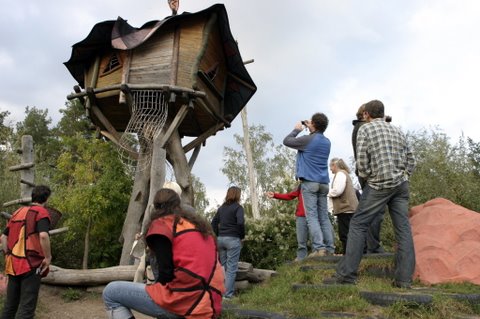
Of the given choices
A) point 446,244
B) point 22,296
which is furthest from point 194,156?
point 446,244

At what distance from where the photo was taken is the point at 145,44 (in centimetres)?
871

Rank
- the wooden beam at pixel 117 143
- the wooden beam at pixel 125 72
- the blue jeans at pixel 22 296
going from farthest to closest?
1. the wooden beam at pixel 117 143
2. the wooden beam at pixel 125 72
3. the blue jeans at pixel 22 296

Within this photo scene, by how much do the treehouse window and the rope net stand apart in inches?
39.8

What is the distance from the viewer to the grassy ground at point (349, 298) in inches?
155

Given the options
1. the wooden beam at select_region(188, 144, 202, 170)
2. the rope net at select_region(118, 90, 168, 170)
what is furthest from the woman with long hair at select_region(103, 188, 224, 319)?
the wooden beam at select_region(188, 144, 202, 170)

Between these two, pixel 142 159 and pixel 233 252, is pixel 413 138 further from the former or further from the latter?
pixel 233 252

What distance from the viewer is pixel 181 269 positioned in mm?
2668

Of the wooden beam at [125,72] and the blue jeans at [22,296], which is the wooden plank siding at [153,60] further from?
the blue jeans at [22,296]

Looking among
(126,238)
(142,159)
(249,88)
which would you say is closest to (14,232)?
(126,238)

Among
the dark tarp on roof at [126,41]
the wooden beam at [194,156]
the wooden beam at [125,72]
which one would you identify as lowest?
the wooden beam at [194,156]

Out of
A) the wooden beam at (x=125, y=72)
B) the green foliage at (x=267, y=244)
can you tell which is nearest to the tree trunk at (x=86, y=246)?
the wooden beam at (x=125, y=72)

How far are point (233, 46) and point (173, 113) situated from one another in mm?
2083

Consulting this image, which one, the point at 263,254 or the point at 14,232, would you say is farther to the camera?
the point at 263,254

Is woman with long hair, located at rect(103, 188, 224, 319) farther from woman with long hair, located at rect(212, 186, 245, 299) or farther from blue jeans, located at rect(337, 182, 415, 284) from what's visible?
woman with long hair, located at rect(212, 186, 245, 299)
